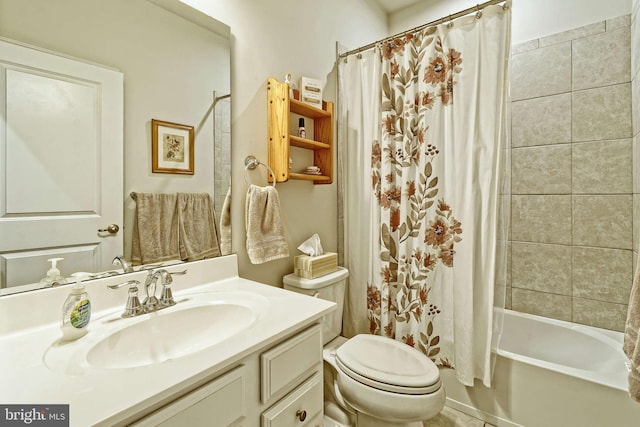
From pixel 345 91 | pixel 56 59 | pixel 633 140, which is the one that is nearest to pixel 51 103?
pixel 56 59

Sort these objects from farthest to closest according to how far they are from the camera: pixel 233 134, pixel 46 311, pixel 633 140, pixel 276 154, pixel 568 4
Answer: pixel 568 4 < pixel 633 140 < pixel 276 154 < pixel 233 134 < pixel 46 311

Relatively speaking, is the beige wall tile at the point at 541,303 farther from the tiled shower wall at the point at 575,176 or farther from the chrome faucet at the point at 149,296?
the chrome faucet at the point at 149,296

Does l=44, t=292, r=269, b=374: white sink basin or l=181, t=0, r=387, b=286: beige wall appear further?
l=181, t=0, r=387, b=286: beige wall

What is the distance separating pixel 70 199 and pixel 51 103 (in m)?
0.28

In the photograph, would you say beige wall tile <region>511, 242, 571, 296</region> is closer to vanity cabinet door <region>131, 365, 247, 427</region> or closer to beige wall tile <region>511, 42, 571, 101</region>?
beige wall tile <region>511, 42, 571, 101</region>

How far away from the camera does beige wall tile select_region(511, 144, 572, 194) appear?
1792 mm

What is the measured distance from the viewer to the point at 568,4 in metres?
1.78

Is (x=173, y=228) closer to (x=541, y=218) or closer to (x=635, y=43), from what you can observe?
(x=541, y=218)

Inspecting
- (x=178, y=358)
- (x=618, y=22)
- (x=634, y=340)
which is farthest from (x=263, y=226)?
(x=618, y=22)

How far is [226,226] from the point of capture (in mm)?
1308

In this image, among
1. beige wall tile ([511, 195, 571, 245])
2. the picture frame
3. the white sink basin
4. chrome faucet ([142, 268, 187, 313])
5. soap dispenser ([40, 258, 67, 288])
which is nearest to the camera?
the white sink basin

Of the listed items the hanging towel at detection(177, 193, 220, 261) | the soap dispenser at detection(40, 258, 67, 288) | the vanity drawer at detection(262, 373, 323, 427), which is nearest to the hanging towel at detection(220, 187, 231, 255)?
the hanging towel at detection(177, 193, 220, 261)

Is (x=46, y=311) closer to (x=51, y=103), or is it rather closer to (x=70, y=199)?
(x=70, y=199)

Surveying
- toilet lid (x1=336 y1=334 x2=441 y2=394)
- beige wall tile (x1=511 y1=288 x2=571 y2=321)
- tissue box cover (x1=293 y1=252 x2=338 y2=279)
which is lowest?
toilet lid (x1=336 y1=334 x2=441 y2=394)
